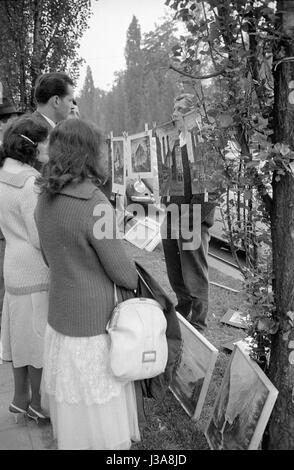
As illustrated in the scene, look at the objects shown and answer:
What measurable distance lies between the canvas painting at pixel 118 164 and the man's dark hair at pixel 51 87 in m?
3.10

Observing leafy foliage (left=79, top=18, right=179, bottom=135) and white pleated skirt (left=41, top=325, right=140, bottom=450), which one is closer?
white pleated skirt (left=41, top=325, right=140, bottom=450)

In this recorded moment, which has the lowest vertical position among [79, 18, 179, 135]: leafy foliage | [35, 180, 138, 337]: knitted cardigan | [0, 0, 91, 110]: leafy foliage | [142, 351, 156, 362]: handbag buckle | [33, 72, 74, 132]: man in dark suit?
[142, 351, 156, 362]: handbag buckle

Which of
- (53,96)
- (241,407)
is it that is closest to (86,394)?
(241,407)

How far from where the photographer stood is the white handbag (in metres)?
2.06

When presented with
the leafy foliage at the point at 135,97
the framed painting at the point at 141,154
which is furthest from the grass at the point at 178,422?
the leafy foliage at the point at 135,97

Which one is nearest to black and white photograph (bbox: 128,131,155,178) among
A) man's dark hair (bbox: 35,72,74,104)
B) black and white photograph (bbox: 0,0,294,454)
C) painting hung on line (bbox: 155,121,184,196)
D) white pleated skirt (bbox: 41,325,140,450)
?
painting hung on line (bbox: 155,121,184,196)

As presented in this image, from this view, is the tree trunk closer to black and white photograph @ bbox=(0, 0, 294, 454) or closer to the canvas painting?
black and white photograph @ bbox=(0, 0, 294, 454)

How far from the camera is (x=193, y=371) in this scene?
111 inches

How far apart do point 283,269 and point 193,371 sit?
1053 millimetres

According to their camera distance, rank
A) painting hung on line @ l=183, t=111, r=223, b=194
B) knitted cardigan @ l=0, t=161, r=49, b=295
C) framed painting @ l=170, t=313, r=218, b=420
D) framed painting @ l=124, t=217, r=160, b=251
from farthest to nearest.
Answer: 1. framed painting @ l=124, t=217, r=160, b=251
2. framed painting @ l=170, t=313, r=218, b=420
3. knitted cardigan @ l=0, t=161, r=49, b=295
4. painting hung on line @ l=183, t=111, r=223, b=194

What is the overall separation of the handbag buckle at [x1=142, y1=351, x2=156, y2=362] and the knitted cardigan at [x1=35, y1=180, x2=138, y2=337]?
0.74ft

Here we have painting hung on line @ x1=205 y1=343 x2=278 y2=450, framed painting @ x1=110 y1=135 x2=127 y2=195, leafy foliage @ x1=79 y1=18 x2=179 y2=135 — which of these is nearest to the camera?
painting hung on line @ x1=205 y1=343 x2=278 y2=450

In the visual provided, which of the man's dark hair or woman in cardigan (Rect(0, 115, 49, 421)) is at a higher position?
the man's dark hair

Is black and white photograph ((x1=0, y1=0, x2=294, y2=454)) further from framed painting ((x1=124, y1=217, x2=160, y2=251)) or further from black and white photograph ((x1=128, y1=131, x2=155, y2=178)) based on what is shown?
framed painting ((x1=124, y1=217, x2=160, y2=251))
